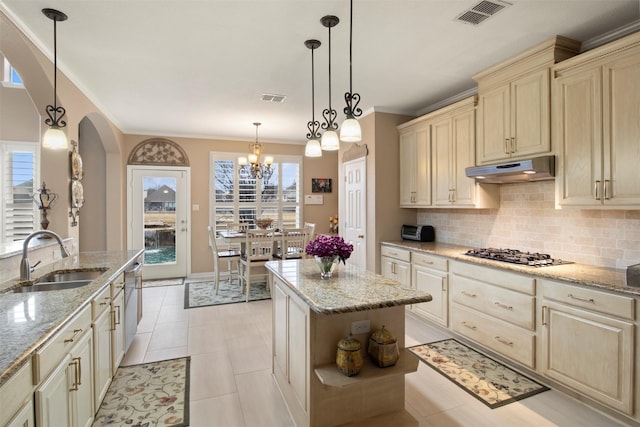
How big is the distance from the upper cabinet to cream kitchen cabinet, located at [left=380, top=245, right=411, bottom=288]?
4.50 feet

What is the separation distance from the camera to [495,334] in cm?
284

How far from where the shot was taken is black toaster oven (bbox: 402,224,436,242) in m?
4.23

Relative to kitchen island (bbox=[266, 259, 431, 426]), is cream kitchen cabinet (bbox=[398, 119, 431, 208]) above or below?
above

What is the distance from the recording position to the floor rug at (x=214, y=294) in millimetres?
4598

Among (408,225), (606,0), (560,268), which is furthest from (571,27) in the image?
(408,225)

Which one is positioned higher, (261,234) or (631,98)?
(631,98)

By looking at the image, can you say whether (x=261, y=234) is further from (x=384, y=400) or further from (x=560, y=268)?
(x=560, y=268)

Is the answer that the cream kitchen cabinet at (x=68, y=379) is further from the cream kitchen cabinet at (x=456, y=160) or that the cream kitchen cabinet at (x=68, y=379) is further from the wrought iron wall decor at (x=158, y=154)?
the wrought iron wall decor at (x=158, y=154)

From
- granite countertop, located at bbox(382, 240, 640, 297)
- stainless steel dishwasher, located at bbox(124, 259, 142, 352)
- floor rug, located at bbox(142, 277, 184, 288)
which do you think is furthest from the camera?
floor rug, located at bbox(142, 277, 184, 288)

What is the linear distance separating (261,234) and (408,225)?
6.77 feet

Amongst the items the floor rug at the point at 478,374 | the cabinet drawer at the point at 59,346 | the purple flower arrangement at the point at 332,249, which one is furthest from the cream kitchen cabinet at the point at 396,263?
the cabinet drawer at the point at 59,346

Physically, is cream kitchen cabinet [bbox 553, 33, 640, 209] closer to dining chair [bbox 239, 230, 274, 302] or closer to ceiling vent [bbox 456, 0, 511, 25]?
ceiling vent [bbox 456, 0, 511, 25]

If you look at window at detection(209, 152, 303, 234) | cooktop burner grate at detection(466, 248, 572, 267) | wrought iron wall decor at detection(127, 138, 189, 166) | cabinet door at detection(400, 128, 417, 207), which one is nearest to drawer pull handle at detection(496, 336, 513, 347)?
cooktop burner grate at detection(466, 248, 572, 267)

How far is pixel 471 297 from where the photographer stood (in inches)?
121
